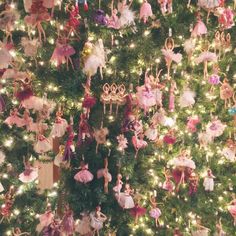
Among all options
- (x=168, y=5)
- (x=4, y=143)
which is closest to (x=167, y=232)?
(x=4, y=143)

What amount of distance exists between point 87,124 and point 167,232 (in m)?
1.12

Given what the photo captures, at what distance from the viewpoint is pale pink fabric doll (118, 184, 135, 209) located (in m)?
2.82

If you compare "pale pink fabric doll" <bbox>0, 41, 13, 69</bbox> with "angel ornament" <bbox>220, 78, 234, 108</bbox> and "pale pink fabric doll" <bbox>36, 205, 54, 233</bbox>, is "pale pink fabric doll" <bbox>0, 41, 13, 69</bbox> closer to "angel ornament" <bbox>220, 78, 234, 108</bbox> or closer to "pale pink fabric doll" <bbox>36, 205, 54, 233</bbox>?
"pale pink fabric doll" <bbox>36, 205, 54, 233</bbox>

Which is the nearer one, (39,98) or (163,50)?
(39,98)

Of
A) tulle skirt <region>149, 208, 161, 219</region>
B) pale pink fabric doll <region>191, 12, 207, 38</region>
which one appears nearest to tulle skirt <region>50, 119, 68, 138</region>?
tulle skirt <region>149, 208, 161, 219</region>

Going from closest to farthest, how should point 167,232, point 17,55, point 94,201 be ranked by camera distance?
point 17,55 → point 94,201 → point 167,232

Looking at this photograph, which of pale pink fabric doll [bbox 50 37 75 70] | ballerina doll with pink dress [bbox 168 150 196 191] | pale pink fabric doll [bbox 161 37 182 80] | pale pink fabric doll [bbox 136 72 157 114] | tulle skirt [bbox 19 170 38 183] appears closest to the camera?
pale pink fabric doll [bbox 50 37 75 70]

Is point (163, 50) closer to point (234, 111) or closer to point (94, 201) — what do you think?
point (234, 111)

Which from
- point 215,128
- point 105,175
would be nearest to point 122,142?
point 105,175

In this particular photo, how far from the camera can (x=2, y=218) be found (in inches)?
108

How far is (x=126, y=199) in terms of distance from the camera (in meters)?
2.82

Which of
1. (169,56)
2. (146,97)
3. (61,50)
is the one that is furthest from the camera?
(169,56)

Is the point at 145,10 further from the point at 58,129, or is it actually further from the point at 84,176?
the point at 84,176

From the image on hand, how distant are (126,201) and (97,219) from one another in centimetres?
23
